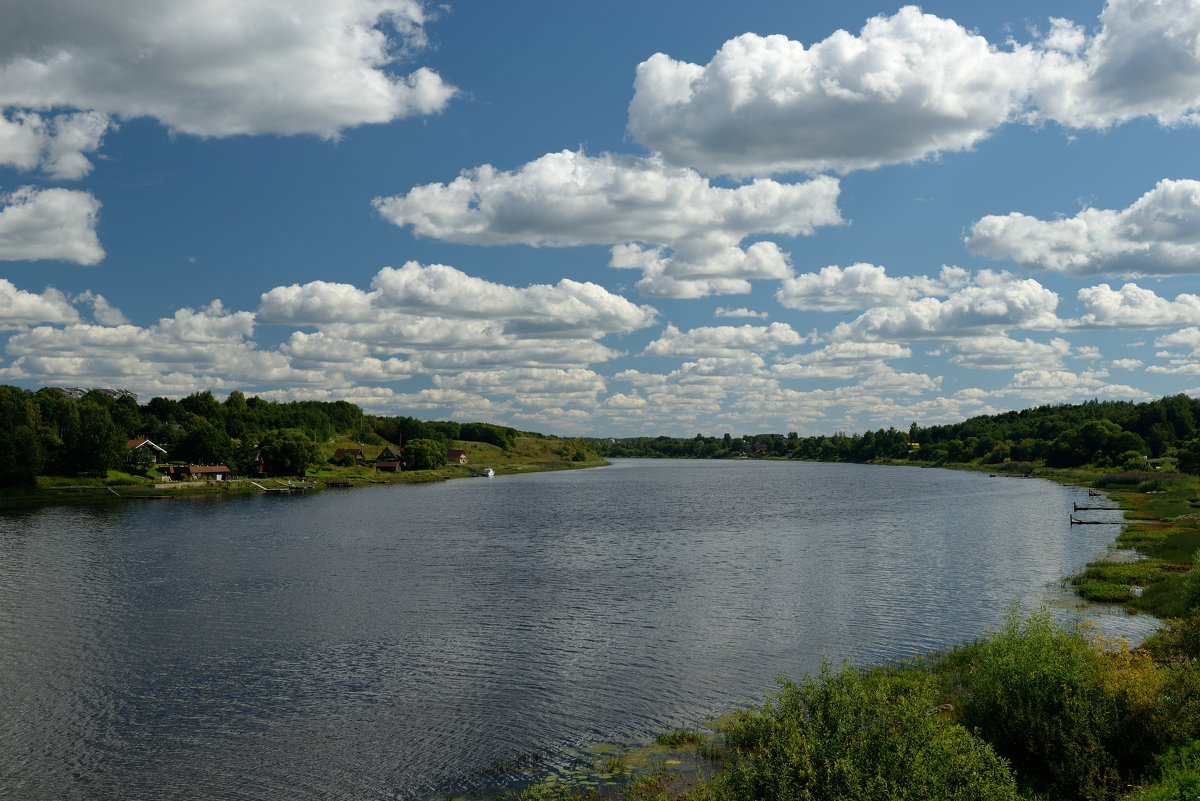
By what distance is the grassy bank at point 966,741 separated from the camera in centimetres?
1745

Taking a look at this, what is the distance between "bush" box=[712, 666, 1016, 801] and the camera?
55.4 feet

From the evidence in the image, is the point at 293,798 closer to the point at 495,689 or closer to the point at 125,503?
the point at 495,689

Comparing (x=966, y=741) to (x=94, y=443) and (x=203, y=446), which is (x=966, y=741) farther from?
(x=203, y=446)

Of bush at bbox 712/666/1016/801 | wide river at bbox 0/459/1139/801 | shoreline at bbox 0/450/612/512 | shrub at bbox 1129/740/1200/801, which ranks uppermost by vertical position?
bush at bbox 712/666/1016/801

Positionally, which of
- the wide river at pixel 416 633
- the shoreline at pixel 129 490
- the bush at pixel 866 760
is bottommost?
the shoreline at pixel 129 490

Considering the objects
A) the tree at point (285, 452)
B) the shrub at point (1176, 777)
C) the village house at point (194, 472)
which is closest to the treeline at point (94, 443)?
the tree at point (285, 452)

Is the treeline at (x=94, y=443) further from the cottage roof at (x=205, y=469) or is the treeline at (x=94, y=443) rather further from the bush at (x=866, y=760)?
the bush at (x=866, y=760)

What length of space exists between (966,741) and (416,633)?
1240 inches

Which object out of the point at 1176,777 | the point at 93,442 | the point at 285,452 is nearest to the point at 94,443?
the point at 93,442

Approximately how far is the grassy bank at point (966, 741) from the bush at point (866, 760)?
0.11ft

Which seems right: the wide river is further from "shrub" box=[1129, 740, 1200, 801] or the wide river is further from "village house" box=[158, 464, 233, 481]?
"village house" box=[158, 464, 233, 481]

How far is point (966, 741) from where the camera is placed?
719 inches

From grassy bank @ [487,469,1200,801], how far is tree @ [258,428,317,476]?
169500 millimetres

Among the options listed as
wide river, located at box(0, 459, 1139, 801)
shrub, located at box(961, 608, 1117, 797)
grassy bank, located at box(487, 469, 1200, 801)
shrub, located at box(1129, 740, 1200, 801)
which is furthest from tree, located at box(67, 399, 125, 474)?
shrub, located at box(1129, 740, 1200, 801)
